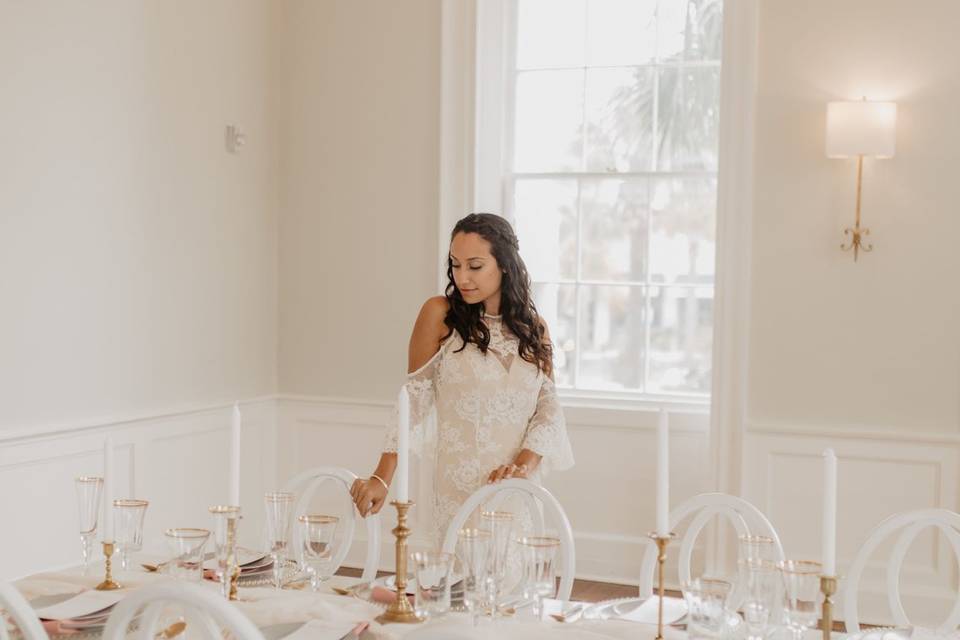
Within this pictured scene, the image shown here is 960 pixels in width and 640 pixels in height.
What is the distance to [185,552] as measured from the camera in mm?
2217

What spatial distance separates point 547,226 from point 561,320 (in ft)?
1.52

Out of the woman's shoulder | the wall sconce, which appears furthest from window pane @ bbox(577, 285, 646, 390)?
the woman's shoulder

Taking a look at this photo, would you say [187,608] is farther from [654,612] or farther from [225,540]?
[654,612]

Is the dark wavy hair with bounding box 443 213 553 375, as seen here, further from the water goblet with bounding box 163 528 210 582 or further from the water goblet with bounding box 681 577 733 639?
the water goblet with bounding box 681 577 733 639

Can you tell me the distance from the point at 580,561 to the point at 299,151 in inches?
94.0

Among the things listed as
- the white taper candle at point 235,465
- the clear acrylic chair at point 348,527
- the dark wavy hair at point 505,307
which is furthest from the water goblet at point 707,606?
the dark wavy hair at point 505,307

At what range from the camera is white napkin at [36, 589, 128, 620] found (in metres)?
2.28

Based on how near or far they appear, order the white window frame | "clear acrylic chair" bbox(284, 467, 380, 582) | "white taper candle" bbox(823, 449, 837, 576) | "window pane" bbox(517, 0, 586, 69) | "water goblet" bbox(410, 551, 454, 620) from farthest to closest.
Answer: "window pane" bbox(517, 0, 586, 69), the white window frame, "clear acrylic chair" bbox(284, 467, 380, 582), "water goblet" bbox(410, 551, 454, 620), "white taper candle" bbox(823, 449, 837, 576)

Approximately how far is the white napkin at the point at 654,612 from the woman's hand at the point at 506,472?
0.68 metres

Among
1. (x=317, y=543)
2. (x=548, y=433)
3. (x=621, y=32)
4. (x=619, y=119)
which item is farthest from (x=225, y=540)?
(x=621, y=32)

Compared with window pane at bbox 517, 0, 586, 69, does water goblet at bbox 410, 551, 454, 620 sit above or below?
below

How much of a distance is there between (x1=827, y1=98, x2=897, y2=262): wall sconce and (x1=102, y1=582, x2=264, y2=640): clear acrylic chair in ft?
11.5

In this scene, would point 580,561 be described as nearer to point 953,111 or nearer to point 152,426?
point 152,426

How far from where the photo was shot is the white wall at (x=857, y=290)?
464 cm
